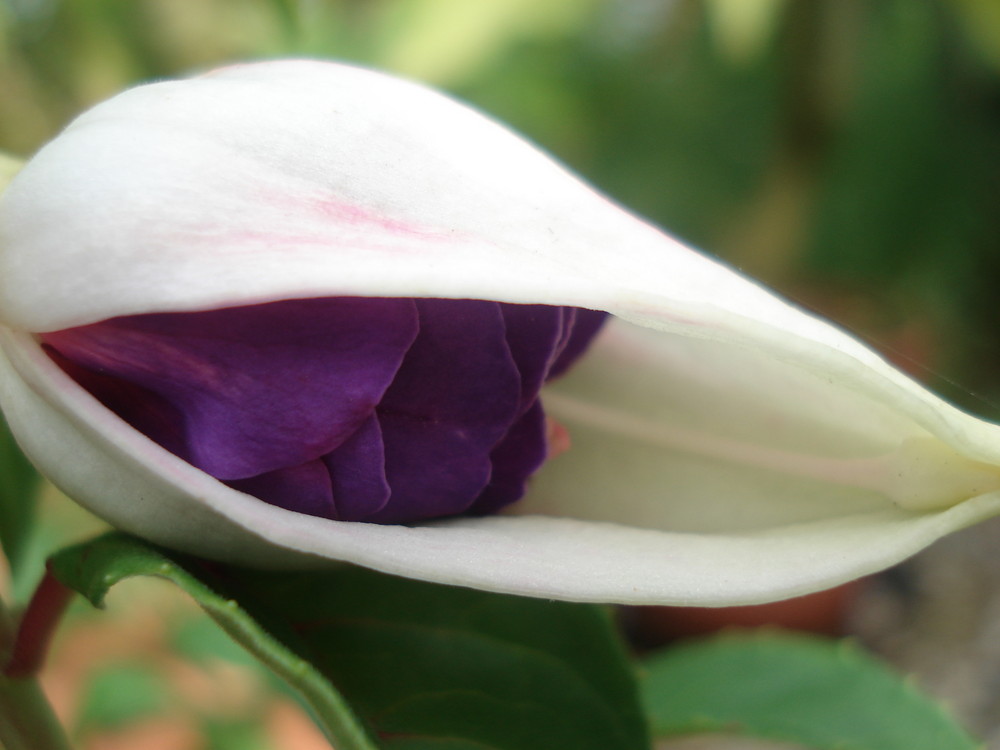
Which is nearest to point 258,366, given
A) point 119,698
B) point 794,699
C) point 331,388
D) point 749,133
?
point 331,388

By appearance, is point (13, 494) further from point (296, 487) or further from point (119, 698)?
point (119, 698)

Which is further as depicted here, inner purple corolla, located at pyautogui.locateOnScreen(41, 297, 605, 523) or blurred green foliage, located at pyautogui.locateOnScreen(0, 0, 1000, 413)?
blurred green foliage, located at pyautogui.locateOnScreen(0, 0, 1000, 413)

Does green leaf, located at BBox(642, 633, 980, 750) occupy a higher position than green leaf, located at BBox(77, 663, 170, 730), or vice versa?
green leaf, located at BBox(642, 633, 980, 750)

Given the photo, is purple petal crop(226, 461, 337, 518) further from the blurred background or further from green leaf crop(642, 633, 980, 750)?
the blurred background

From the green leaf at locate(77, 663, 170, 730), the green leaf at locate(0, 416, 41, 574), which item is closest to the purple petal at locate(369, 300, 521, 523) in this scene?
the green leaf at locate(0, 416, 41, 574)

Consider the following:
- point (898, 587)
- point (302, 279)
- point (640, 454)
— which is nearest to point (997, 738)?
point (898, 587)

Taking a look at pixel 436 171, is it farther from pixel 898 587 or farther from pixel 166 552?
pixel 898 587
